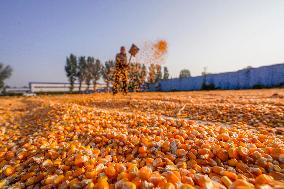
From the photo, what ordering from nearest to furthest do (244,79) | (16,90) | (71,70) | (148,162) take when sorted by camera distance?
1. (148,162)
2. (244,79)
3. (16,90)
4. (71,70)

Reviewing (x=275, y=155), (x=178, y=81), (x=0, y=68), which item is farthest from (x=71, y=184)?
(x=0, y=68)

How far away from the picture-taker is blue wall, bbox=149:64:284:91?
2345 cm

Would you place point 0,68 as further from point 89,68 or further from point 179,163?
point 179,163

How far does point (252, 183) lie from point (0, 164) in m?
3.09

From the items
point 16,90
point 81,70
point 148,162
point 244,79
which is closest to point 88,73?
point 81,70

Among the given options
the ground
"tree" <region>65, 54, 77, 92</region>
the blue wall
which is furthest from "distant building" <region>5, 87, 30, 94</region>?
the ground

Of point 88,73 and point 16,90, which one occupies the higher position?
point 88,73

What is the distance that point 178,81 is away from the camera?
3656 centimetres

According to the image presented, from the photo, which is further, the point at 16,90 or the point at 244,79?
the point at 16,90

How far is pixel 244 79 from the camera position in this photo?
86.6ft

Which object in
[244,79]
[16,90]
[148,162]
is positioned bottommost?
[16,90]

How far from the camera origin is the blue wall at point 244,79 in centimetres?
2345

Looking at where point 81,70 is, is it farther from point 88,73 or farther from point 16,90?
point 16,90

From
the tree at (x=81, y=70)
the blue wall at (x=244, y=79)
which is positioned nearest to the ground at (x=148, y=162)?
the blue wall at (x=244, y=79)
